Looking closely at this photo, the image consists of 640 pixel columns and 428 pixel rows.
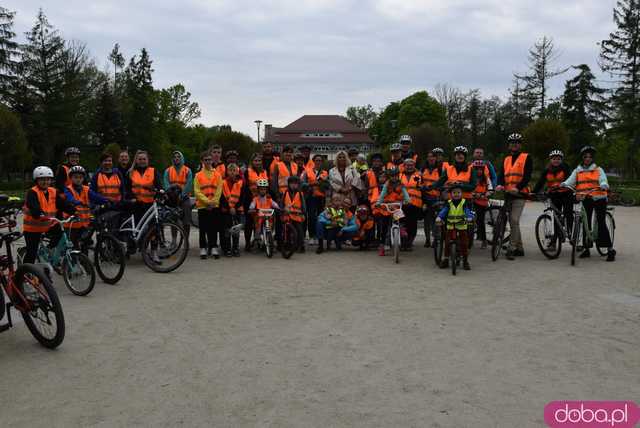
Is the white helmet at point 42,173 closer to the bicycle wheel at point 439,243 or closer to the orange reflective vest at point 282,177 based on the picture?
the orange reflective vest at point 282,177

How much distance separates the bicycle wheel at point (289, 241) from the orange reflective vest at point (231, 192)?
116 cm

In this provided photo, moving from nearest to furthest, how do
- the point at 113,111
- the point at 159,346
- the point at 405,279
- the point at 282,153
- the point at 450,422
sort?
the point at 450,422 < the point at 159,346 < the point at 405,279 < the point at 282,153 < the point at 113,111

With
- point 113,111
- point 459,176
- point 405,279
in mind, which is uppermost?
point 113,111

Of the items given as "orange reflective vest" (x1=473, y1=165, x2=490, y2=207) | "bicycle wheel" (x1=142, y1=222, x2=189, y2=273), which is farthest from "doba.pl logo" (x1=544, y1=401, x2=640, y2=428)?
"orange reflective vest" (x1=473, y1=165, x2=490, y2=207)

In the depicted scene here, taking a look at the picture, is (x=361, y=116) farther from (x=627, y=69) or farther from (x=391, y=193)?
(x=391, y=193)

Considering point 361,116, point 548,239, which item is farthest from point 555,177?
point 361,116

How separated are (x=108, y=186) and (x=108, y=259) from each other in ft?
7.01

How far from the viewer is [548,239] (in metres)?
10.4

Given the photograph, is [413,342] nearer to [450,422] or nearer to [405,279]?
[450,422]

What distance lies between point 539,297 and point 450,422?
4.11 metres

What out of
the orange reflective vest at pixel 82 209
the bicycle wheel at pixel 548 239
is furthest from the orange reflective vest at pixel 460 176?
the orange reflective vest at pixel 82 209

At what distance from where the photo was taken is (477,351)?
505cm

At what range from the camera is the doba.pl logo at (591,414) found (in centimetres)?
365

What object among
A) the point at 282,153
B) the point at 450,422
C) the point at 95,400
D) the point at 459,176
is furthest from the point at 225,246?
the point at 450,422
